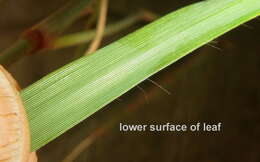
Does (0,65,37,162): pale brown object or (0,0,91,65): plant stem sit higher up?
(0,0,91,65): plant stem

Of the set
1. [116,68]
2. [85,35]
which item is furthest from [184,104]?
[116,68]

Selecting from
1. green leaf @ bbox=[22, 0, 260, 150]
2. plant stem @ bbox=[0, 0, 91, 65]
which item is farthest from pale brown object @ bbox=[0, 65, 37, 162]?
plant stem @ bbox=[0, 0, 91, 65]

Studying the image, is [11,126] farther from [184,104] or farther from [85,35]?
[184,104]

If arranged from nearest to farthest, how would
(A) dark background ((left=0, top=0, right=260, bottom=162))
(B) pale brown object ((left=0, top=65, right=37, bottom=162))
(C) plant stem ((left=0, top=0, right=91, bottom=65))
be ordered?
(B) pale brown object ((left=0, top=65, right=37, bottom=162))
(C) plant stem ((left=0, top=0, right=91, bottom=65))
(A) dark background ((left=0, top=0, right=260, bottom=162))

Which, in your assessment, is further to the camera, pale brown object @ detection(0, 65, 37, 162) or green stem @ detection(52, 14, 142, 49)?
green stem @ detection(52, 14, 142, 49)

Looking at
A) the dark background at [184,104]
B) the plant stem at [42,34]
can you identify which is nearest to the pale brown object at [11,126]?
the plant stem at [42,34]

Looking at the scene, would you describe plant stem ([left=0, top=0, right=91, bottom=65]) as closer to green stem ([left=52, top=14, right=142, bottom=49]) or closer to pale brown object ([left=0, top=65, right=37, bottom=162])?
green stem ([left=52, top=14, right=142, bottom=49])
